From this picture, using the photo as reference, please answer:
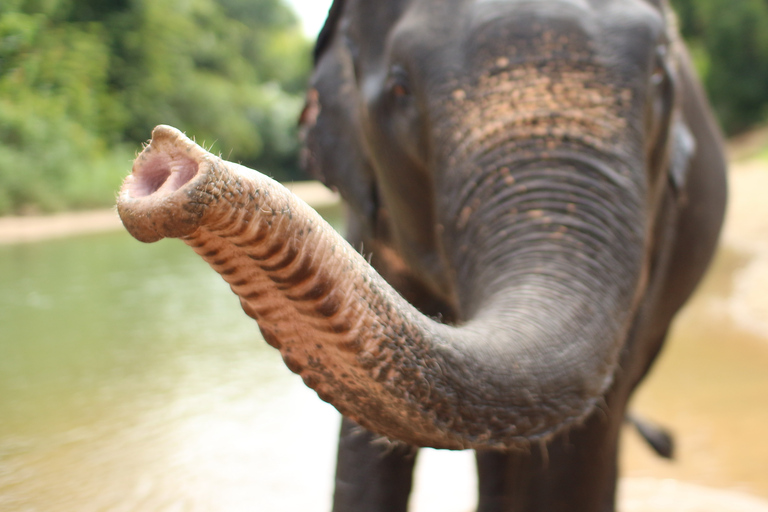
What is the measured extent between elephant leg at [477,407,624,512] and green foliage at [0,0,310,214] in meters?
1.16

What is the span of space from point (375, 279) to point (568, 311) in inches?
19.0

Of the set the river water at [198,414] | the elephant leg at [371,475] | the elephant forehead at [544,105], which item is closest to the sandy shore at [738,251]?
the river water at [198,414]

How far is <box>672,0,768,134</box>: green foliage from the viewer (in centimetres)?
2302

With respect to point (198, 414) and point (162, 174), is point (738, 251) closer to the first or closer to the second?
point (198, 414)

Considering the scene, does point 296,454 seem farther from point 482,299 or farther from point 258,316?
point 258,316

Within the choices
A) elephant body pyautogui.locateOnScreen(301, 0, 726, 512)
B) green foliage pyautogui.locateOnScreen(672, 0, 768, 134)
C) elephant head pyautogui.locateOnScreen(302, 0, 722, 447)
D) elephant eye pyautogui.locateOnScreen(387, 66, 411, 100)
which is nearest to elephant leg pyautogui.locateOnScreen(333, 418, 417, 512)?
elephant body pyautogui.locateOnScreen(301, 0, 726, 512)

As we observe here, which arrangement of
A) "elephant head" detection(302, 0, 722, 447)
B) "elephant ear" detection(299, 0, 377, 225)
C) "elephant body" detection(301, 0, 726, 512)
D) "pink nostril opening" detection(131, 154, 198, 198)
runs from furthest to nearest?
"elephant ear" detection(299, 0, 377, 225) → "elephant body" detection(301, 0, 726, 512) → "elephant head" detection(302, 0, 722, 447) → "pink nostril opening" detection(131, 154, 198, 198)

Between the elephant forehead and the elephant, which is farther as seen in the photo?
the elephant forehead

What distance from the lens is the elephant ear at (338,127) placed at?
2246mm

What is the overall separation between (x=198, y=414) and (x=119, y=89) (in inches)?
549

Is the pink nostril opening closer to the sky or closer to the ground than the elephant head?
closer to the sky

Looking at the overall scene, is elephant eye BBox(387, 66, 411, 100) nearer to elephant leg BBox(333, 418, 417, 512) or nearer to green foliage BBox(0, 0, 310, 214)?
green foliage BBox(0, 0, 310, 214)

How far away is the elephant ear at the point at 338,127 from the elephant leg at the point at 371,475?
612 millimetres

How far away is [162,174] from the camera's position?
0.79 metres
